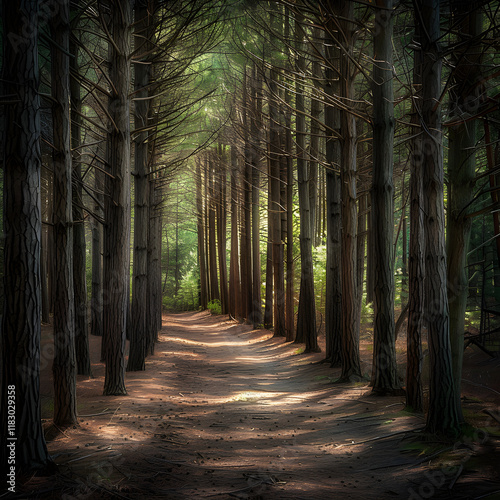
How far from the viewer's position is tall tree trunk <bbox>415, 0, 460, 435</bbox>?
495cm

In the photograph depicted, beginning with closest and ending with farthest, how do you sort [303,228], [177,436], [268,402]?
[177,436] < [268,402] < [303,228]

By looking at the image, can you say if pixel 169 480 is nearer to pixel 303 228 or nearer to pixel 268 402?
pixel 268 402

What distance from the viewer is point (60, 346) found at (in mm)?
5719

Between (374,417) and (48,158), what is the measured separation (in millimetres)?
14356

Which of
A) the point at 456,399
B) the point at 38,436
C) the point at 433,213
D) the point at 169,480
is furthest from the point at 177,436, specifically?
the point at 433,213

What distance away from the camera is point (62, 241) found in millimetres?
5840

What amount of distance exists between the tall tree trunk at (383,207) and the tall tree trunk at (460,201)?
118 cm

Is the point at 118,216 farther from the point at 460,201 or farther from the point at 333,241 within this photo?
the point at 460,201

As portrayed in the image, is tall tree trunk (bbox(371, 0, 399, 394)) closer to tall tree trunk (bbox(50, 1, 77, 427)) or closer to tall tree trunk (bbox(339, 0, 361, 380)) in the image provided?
tall tree trunk (bbox(339, 0, 361, 380))

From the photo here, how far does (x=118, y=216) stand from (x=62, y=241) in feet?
6.26

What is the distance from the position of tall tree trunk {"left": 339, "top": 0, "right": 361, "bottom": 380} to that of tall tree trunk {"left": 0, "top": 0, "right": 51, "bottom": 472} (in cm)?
595

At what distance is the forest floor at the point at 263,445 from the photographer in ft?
12.8

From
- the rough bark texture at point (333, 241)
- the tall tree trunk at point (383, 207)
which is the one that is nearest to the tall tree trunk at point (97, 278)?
the rough bark texture at point (333, 241)

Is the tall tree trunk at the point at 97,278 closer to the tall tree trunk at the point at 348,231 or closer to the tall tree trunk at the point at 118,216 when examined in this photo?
the tall tree trunk at the point at 118,216
